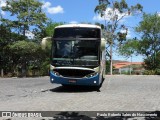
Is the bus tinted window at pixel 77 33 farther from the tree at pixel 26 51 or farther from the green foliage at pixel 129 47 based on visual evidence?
the green foliage at pixel 129 47

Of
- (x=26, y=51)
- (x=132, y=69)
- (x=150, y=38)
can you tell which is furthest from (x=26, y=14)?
(x=132, y=69)

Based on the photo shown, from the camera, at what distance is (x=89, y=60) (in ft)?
58.3

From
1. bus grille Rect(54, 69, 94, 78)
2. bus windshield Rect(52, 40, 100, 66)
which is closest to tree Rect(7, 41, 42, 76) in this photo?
bus windshield Rect(52, 40, 100, 66)

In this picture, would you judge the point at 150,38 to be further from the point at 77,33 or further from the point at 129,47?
the point at 77,33

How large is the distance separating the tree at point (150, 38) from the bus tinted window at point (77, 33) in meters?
32.2

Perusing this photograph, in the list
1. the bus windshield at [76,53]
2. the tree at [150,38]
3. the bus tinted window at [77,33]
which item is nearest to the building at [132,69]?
the tree at [150,38]

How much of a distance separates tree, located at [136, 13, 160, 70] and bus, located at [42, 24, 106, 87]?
3241cm

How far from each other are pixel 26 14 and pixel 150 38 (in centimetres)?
1909

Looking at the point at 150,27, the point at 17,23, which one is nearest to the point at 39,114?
the point at 17,23

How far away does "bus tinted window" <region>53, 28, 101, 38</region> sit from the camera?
1819 cm

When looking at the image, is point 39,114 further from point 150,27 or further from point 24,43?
point 150,27

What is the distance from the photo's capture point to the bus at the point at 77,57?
17.8 m

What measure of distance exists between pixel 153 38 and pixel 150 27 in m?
1.55

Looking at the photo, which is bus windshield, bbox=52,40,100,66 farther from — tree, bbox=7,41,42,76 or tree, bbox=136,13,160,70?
tree, bbox=136,13,160,70
